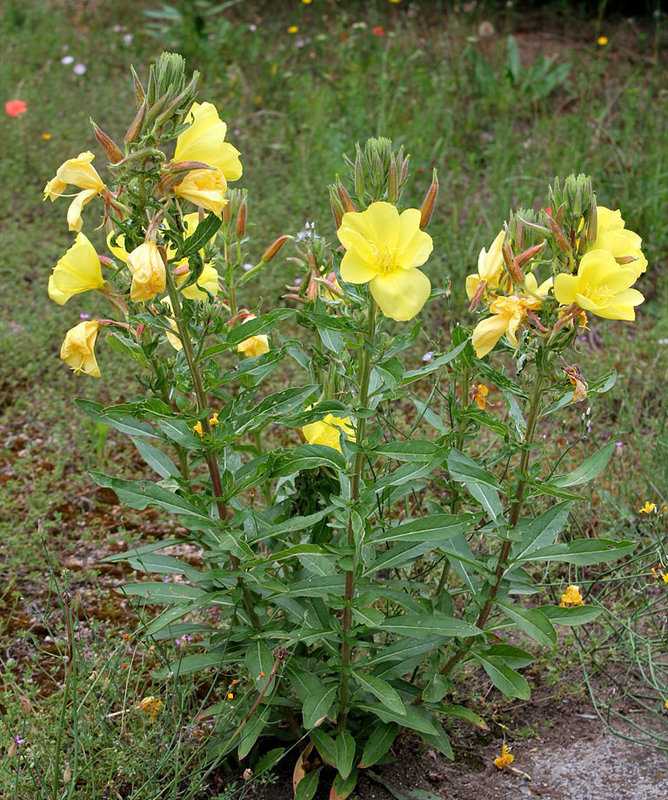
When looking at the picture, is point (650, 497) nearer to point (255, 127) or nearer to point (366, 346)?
point (366, 346)

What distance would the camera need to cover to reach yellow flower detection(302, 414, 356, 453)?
6.33 feet

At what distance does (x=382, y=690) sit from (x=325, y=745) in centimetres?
25

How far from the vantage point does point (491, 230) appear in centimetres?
430

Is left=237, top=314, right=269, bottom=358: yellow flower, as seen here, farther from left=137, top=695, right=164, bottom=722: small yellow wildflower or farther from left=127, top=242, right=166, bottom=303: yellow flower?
left=137, top=695, right=164, bottom=722: small yellow wildflower

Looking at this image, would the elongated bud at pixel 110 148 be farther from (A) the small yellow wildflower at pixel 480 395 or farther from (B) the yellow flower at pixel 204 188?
(A) the small yellow wildflower at pixel 480 395

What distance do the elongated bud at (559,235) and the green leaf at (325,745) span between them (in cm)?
117

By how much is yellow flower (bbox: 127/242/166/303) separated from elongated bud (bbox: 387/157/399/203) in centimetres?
42

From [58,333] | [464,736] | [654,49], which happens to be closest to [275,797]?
[464,736]

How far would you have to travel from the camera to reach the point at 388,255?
154 centimetres

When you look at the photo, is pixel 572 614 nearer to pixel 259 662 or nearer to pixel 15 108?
pixel 259 662

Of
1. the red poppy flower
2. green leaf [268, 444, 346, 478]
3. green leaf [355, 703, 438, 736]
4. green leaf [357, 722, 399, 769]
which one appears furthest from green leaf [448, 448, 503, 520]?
the red poppy flower

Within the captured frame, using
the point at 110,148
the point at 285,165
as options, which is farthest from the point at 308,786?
the point at 285,165

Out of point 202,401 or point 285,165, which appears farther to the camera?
point 285,165

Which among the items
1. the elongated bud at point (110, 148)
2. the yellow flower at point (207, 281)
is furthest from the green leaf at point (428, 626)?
the elongated bud at point (110, 148)
